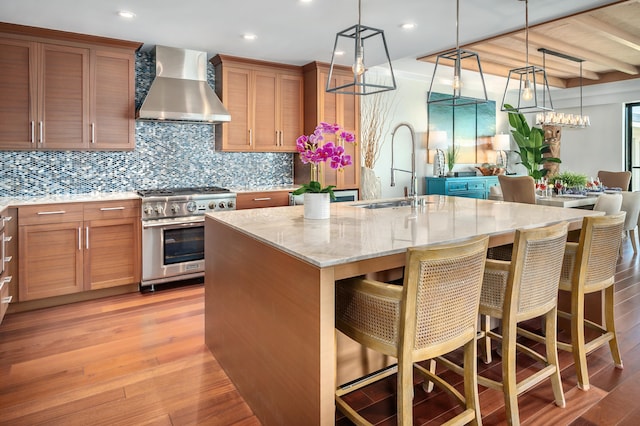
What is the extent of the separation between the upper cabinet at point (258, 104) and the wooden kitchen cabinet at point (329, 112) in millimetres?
158

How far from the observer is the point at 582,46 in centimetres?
535

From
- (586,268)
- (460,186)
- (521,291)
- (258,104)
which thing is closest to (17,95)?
(258,104)

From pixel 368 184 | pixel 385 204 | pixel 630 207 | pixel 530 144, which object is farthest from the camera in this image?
pixel 530 144

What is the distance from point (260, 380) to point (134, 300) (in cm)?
228

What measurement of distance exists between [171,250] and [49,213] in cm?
107

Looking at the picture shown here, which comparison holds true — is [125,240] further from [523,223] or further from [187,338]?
[523,223]

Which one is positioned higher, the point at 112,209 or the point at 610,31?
the point at 610,31

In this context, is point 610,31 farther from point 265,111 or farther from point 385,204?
point 265,111

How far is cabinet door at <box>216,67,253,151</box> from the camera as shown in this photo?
466 cm

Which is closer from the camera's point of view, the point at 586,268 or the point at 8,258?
the point at 586,268

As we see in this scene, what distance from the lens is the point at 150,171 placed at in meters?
4.52

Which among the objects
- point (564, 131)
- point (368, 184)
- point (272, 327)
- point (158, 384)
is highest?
point (564, 131)

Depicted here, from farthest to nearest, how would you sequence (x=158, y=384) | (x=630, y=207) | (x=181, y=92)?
1. (x=630, y=207)
2. (x=181, y=92)
3. (x=158, y=384)

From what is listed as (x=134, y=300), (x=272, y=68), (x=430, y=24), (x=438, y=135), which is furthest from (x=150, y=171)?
(x=438, y=135)
